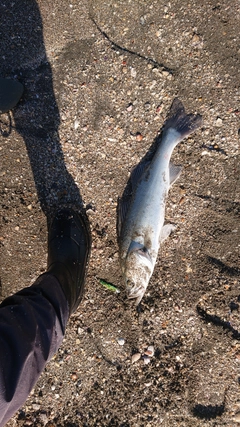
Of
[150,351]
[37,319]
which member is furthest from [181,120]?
[150,351]

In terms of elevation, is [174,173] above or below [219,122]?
below

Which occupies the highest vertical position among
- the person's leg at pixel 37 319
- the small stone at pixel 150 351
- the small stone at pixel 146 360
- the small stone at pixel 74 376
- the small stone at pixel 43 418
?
the person's leg at pixel 37 319

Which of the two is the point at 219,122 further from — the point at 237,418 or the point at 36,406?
the point at 36,406

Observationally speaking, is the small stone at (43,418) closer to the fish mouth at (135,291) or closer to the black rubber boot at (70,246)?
the black rubber boot at (70,246)

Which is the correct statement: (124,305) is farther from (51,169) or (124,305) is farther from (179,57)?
(179,57)

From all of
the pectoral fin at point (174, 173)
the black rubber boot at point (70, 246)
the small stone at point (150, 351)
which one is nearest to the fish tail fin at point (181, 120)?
the pectoral fin at point (174, 173)

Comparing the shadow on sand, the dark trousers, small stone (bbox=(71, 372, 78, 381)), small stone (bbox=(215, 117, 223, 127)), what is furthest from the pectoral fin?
small stone (bbox=(71, 372, 78, 381))

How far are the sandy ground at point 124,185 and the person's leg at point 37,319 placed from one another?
1.18 feet

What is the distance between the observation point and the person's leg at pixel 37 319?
7.22 ft

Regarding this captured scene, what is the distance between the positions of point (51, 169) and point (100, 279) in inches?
57.9

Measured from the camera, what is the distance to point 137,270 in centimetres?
341

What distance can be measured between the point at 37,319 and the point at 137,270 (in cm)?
129

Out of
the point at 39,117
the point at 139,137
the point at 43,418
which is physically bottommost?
the point at 43,418

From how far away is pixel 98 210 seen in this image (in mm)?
3723
